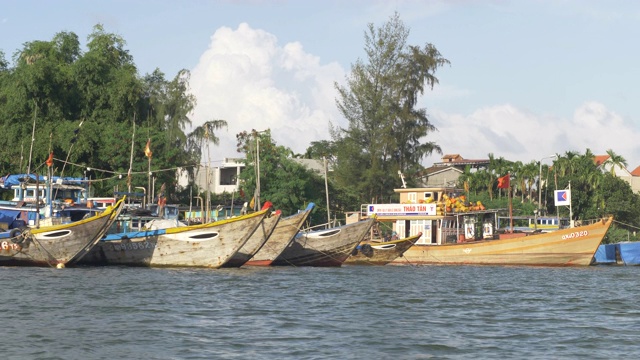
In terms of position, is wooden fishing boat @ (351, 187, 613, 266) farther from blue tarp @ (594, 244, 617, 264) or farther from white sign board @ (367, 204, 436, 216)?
blue tarp @ (594, 244, 617, 264)

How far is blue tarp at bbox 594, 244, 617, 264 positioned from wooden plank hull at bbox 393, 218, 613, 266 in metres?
14.8

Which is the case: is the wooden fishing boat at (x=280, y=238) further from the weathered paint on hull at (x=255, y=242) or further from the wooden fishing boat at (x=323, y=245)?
the weathered paint on hull at (x=255, y=242)

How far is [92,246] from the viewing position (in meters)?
43.7

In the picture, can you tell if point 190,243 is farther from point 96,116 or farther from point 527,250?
point 96,116

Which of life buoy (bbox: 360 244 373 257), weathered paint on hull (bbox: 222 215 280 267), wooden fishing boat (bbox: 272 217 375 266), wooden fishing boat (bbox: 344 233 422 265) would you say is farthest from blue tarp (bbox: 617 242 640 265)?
weathered paint on hull (bbox: 222 215 280 267)

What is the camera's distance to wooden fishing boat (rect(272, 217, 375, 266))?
50.6m

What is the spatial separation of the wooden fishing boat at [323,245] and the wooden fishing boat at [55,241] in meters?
10.5

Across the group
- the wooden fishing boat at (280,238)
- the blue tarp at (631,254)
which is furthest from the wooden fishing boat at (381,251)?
the blue tarp at (631,254)

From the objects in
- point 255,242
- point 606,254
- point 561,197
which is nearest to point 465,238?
point 561,197

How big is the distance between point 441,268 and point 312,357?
32.5 metres

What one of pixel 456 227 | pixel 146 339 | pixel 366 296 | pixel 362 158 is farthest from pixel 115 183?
pixel 146 339

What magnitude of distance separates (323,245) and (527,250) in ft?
40.3

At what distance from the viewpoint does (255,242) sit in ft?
150

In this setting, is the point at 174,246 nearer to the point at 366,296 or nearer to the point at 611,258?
the point at 366,296
